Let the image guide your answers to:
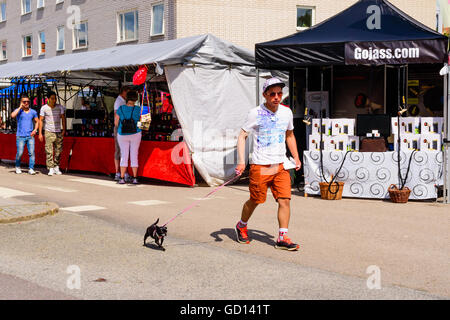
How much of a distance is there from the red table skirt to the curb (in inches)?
148

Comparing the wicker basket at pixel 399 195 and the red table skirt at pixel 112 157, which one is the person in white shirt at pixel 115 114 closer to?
the red table skirt at pixel 112 157

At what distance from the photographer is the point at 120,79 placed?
17016 mm

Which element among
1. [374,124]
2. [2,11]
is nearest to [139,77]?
[374,124]

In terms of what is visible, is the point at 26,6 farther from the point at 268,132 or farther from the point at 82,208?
the point at 268,132

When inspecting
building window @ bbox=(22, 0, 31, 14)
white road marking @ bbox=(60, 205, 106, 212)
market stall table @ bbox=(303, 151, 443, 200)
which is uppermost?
building window @ bbox=(22, 0, 31, 14)

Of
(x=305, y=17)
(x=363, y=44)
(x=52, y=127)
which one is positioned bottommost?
(x=52, y=127)

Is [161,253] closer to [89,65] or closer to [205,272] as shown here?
[205,272]

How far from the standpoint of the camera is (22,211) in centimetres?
834

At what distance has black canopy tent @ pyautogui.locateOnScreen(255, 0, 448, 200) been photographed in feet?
33.2

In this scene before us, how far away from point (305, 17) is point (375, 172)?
17.7 metres

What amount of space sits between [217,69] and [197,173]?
2.36 metres

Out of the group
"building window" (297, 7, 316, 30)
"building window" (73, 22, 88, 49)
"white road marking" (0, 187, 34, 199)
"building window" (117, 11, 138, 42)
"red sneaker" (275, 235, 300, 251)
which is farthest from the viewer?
"building window" (73, 22, 88, 49)

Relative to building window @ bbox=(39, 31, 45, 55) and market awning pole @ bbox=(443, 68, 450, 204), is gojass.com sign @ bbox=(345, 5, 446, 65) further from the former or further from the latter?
building window @ bbox=(39, 31, 45, 55)

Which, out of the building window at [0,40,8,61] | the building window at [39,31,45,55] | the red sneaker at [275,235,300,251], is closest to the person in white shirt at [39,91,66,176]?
the red sneaker at [275,235,300,251]
